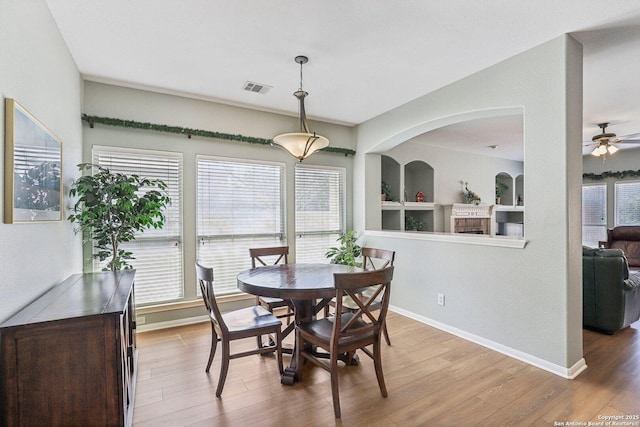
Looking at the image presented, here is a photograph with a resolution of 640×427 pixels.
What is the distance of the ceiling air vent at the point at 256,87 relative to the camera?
3.57 m

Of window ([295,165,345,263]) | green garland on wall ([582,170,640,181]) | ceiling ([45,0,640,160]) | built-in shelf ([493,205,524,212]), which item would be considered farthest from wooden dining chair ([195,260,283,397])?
green garland on wall ([582,170,640,181])

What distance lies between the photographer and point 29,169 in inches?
71.5

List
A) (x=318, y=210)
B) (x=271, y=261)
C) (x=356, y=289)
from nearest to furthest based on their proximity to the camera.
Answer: (x=356, y=289) → (x=271, y=261) → (x=318, y=210)

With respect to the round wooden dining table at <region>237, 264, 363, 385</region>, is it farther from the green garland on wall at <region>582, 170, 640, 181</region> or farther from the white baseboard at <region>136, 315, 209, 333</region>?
the green garland on wall at <region>582, 170, 640, 181</region>

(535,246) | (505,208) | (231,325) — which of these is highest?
(505,208)

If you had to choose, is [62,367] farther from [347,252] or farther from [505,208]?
[505,208]

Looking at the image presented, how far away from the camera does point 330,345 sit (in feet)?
7.13

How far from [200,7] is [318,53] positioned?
3.45ft

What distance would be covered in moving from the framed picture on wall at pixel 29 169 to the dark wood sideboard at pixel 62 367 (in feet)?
1.87

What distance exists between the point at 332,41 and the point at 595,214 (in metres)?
7.91

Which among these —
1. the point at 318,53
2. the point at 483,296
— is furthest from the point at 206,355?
the point at 318,53

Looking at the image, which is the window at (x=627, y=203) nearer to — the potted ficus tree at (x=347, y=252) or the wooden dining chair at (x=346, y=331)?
the potted ficus tree at (x=347, y=252)

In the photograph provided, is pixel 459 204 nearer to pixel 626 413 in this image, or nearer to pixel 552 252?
pixel 552 252

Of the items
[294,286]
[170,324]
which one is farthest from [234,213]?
[294,286]
